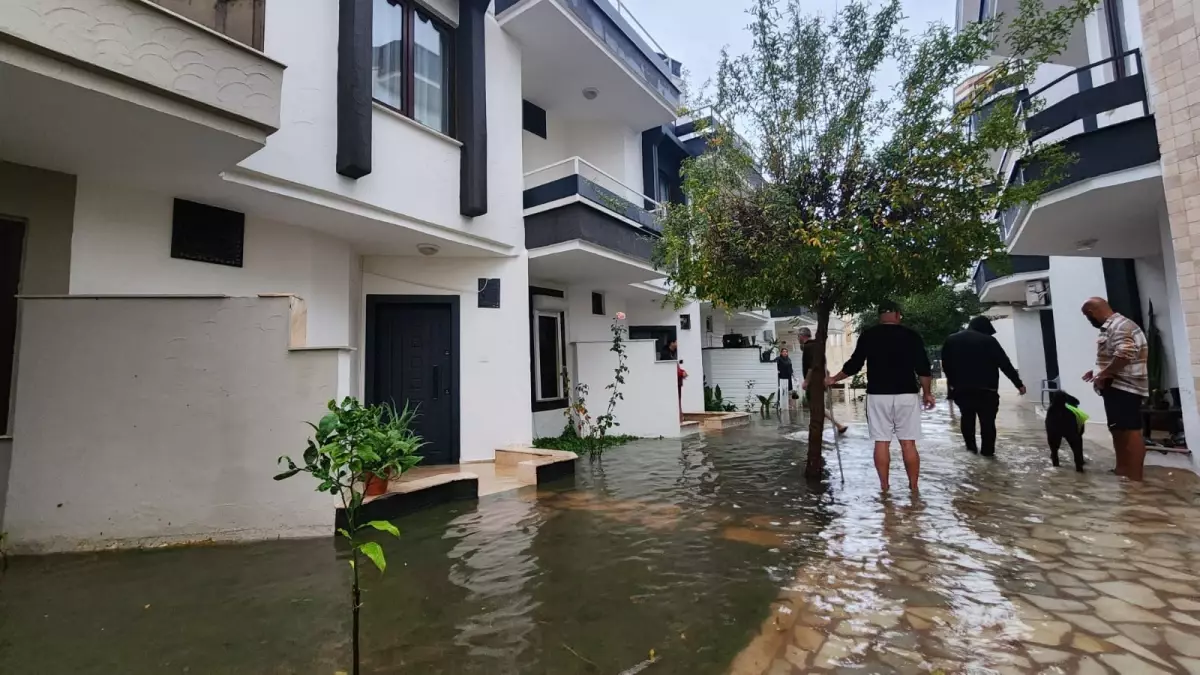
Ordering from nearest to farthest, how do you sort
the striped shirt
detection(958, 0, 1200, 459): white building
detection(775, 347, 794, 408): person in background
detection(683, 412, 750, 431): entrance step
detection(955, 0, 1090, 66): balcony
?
detection(958, 0, 1200, 459): white building < the striped shirt < detection(955, 0, 1090, 66): balcony < detection(683, 412, 750, 431): entrance step < detection(775, 347, 794, 408): person in background

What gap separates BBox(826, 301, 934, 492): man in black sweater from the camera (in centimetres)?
512

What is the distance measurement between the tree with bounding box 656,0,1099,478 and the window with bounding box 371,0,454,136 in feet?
11.5

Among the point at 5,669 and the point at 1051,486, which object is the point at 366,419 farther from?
the point at 1051,486

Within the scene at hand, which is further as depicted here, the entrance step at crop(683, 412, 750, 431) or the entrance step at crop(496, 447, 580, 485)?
the entrance step at crop(683, 412, 750, 431)

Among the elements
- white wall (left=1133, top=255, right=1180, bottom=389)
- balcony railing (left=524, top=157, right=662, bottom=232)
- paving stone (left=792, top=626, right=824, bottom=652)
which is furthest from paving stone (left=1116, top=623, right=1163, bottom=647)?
white wall (left=1133, top=255, right=1180, bottom=389)

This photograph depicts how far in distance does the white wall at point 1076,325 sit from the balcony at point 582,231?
7.92 metres

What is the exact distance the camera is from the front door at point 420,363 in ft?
23.6

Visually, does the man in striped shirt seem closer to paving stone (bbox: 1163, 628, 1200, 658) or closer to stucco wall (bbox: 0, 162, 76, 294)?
paving stone (bbox: 1163, 628, 1200, 658)

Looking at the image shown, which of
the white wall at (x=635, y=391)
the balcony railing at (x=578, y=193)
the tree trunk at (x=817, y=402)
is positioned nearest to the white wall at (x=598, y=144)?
the balcony railing at (x=578, y=193)

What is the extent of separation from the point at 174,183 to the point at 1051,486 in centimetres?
849

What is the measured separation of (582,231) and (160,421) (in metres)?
5.31

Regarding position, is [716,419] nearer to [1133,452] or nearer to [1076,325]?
[1076,325]

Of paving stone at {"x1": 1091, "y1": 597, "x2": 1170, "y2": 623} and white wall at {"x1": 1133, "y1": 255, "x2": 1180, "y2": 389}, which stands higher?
white wall at {"x1": 1133, "y1": 255, "x2": 1180, "y2": 389}

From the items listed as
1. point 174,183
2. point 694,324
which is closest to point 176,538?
point 174,183
